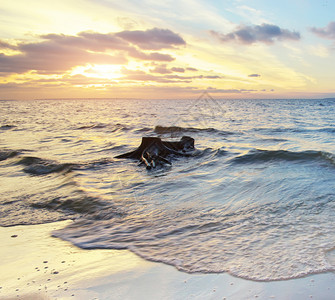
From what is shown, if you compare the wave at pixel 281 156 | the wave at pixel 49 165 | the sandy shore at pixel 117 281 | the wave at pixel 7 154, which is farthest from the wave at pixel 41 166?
the wave at pixel 281 156

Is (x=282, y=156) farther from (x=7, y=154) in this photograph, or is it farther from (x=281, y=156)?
(x=7, y=154)

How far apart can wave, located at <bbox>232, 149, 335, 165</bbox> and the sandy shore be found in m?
7.76

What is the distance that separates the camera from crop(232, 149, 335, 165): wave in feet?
35.2

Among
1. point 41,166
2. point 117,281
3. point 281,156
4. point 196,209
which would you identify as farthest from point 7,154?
point 281,156

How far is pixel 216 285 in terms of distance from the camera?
2.98 metres

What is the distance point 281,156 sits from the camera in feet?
37.0

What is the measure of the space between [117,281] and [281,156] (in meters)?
9.82

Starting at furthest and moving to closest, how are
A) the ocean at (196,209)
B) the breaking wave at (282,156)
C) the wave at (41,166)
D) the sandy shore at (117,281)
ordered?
1. the breaking wave at (282,156)
2. the wave at (41,166)
3. the ocean at (196,209)
4. the sandy shore at (117,281)

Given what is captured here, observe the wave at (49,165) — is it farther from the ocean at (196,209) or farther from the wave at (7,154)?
the wave at (7,154)

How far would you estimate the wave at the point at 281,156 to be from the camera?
10.7 m

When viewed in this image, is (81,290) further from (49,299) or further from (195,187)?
(195,187)

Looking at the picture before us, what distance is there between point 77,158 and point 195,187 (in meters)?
6.42

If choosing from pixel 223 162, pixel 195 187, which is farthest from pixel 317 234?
pixel 223 162

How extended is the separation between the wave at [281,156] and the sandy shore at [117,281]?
25.4ft
